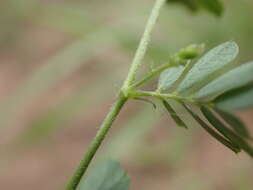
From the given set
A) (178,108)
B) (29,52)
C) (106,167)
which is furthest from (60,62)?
(106,167)

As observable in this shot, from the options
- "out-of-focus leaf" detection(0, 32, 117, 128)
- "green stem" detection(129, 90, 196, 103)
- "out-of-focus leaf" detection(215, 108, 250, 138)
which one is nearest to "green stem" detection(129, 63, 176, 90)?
"green stem" detection(129, 90, 196, 103)

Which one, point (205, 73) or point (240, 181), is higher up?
point (205, 73)

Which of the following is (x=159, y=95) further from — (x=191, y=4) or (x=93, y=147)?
(x=191, y=4)

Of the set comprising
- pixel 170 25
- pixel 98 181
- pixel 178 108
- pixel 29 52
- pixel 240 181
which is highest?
pixel 98 181

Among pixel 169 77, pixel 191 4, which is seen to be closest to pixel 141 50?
pixel 169 77

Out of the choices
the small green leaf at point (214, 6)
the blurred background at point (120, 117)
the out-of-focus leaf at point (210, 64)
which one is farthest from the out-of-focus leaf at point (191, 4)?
the blurred background at point (120, 117)

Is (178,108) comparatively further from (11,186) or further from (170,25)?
(11,186)

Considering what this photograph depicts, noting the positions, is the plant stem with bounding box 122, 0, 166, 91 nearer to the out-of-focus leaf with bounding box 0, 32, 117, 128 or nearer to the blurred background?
the blurred background
